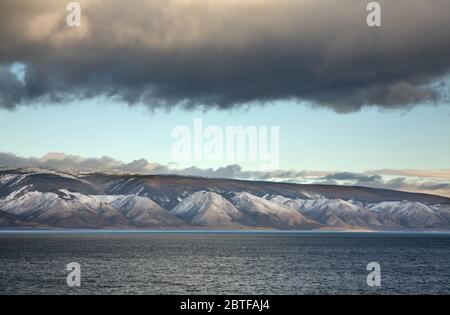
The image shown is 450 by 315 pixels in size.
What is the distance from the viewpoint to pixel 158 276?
122812 millimetres

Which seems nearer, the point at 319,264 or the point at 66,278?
the point at 66,278

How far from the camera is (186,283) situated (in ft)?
365

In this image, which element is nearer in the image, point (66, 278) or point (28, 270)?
point (66, 278)

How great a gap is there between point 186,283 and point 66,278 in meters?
22.7

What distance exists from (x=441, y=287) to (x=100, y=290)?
180ft

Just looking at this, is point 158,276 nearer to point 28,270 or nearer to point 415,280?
point 28,270
